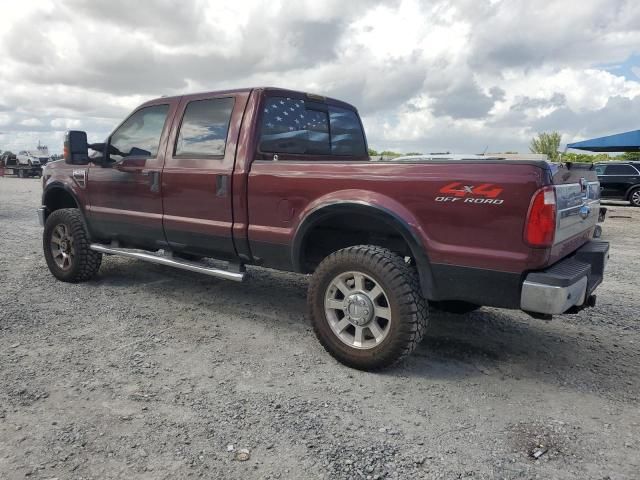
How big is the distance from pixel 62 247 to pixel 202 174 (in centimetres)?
237

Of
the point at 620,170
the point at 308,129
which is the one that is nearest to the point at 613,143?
the point at 620,170

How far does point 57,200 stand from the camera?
5922mm

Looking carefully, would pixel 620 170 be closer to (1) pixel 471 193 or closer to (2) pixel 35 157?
(1) pixel 471 193

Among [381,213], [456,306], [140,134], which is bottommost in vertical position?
[456,306]

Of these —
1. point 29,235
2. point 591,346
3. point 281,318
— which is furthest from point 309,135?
point 29,235

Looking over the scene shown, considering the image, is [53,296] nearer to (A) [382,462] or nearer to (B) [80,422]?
(B) [80,422]

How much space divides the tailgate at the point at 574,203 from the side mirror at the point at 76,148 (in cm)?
433

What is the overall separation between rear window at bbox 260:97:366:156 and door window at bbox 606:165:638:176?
14526 mm

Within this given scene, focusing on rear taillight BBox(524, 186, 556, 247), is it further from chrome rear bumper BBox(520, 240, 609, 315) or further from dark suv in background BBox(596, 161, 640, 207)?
dark suv in background BBox(596, 161, 640, 207)

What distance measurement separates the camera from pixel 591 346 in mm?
3926

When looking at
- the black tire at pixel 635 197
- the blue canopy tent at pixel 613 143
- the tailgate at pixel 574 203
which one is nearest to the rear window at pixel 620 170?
the black tire at pixel 635 197

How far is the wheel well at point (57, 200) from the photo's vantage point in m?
5.80

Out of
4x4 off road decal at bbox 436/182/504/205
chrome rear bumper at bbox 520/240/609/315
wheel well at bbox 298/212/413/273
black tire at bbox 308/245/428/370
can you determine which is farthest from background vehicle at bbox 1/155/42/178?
chrome rear bumper at bbox 520/240/609/315

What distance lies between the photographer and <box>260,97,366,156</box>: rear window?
415cm
